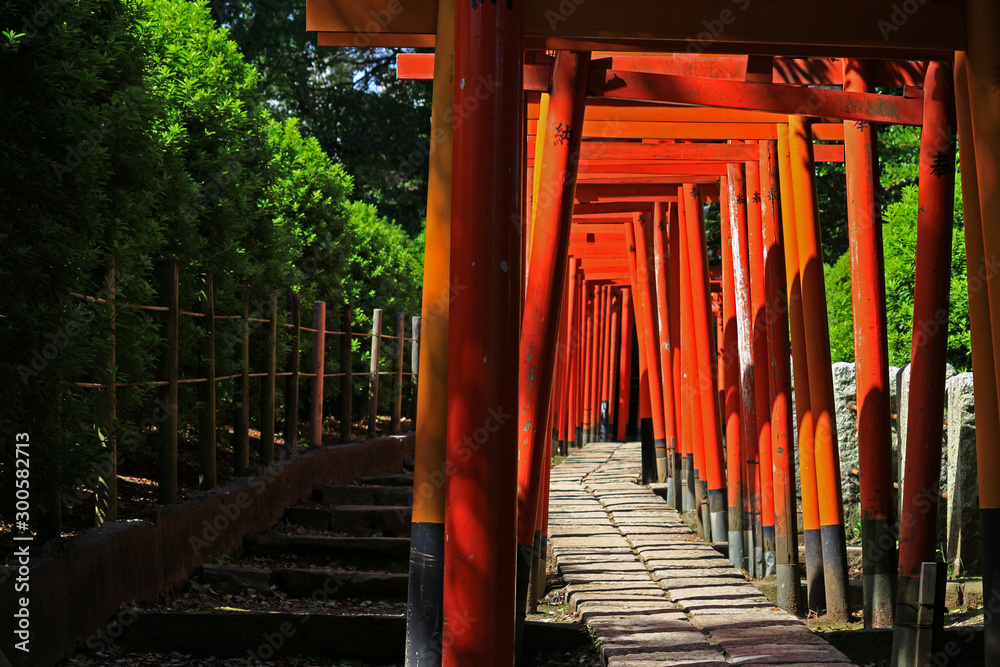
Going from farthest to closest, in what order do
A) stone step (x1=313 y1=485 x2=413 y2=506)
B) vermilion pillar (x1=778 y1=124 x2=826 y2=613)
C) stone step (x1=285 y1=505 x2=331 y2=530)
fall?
stone step (x1=313 y1=485 x2=413 y2=506)
stone step (x1=285 y1=505 x2=331 y2=530)
vermilion pillar (x1=778 y1=124 x2=826 y2=613)

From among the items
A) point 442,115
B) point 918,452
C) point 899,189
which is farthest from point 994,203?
point 899,189

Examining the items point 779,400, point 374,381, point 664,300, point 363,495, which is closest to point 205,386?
point 363,495

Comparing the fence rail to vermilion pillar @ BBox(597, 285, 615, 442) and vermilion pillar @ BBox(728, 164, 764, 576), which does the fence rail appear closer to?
vermilion pillar @ BBox(728, 164, 764, 576)

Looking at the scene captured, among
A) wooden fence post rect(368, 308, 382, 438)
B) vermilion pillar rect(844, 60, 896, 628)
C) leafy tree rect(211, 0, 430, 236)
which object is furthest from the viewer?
leafy tree rect(211, 0, 430, 236)

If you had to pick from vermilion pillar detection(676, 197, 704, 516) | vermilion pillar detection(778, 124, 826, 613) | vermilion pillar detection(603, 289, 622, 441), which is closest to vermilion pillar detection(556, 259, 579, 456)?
vermilion pillar detection(603, 289, 622, 441)

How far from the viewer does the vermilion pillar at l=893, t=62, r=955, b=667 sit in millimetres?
4848

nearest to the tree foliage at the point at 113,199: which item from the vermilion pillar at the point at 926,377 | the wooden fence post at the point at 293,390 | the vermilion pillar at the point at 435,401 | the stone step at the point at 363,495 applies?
the wooden fence post at the point at 293,390

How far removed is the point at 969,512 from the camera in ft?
23.8

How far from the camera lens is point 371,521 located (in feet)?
25.2

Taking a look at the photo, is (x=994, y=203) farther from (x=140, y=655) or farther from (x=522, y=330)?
(x=140, y=655)

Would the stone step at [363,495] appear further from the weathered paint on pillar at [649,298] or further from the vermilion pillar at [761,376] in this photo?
the weathered paint on pillar at [649,298]

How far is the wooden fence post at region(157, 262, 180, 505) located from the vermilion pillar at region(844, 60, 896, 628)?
13.1ft

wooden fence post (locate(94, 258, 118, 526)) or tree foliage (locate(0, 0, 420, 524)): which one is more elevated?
tree foliage (locate(0, 0, 420, 524))

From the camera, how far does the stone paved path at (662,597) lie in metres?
4.81
